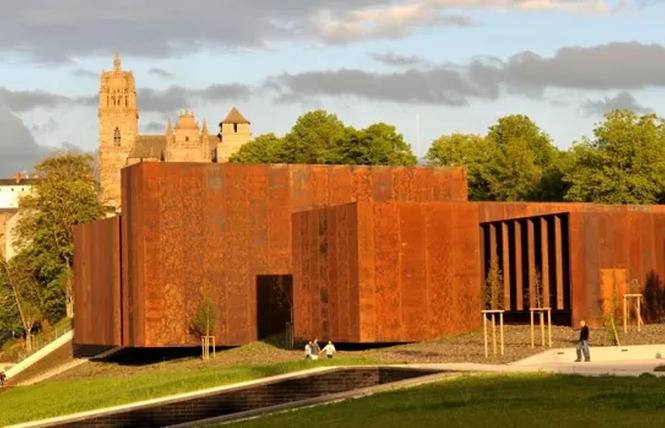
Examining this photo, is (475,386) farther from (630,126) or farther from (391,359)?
(630,126)

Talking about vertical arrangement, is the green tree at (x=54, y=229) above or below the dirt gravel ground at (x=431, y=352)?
above

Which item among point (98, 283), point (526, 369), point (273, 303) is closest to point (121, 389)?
point (526, 369)

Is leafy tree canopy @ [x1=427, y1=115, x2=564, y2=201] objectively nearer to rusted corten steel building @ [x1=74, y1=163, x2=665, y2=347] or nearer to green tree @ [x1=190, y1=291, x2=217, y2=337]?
rusted corten steel building @ [x1=74, y1=163, x2=665, y2=347]

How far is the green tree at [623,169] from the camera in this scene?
86.0m

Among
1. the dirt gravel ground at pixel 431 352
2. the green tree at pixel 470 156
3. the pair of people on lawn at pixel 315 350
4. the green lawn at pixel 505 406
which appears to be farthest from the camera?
the green tree at pixel 470 156

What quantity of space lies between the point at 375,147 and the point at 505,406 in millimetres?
79129

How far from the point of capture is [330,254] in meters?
54.3

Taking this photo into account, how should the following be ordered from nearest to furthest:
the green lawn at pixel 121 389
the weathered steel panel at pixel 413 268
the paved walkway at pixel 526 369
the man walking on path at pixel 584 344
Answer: the paved walkway at pixel 526 369, the man walking on path at pixel 584 344, the green lawn at pixel 121 389, the weathered steel panel at pixel 413 268

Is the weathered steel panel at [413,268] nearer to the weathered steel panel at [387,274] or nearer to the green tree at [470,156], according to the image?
the weathered steel panel at [387,274]

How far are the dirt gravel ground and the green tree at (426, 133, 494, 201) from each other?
4423 cm

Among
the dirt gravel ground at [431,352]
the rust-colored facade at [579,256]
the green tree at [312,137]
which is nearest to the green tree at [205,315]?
the dirt gravel ground at [431,352]

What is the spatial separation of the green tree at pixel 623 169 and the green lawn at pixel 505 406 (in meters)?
55.1

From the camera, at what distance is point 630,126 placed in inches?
3469

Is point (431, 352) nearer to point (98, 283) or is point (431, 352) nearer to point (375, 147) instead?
point (98, 283)
